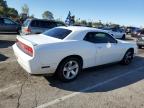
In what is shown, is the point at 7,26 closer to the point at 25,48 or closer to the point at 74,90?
the point at 25,48

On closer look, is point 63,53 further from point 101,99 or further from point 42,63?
point 101,99

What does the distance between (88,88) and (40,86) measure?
1.30 metres

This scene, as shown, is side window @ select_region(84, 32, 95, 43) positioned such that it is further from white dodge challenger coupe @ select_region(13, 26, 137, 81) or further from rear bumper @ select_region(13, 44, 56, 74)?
rear bumper @ select_region(13, 44, 56, 74)

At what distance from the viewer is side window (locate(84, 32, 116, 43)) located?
6.79m

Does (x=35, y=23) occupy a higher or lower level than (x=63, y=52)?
higher

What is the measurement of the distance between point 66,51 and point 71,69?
0.63 m

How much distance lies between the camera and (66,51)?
586 centimetres

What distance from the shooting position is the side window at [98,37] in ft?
22.3

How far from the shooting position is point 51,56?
5.53 meters

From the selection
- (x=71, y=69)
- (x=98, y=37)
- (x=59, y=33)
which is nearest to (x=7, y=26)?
(x=59, y=33)

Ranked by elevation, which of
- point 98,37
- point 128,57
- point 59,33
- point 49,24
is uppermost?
point 59,33

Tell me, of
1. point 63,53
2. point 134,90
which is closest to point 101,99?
point 134,90

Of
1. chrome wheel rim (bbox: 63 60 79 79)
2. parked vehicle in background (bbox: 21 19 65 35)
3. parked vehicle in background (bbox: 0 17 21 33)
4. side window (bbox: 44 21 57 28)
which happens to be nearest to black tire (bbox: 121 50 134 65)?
chrome wheel rim (bbox: 63 60 79 79)

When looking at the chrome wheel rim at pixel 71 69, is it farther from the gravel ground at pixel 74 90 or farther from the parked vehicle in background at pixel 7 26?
the parked vehicle in background at pixel 7 26
